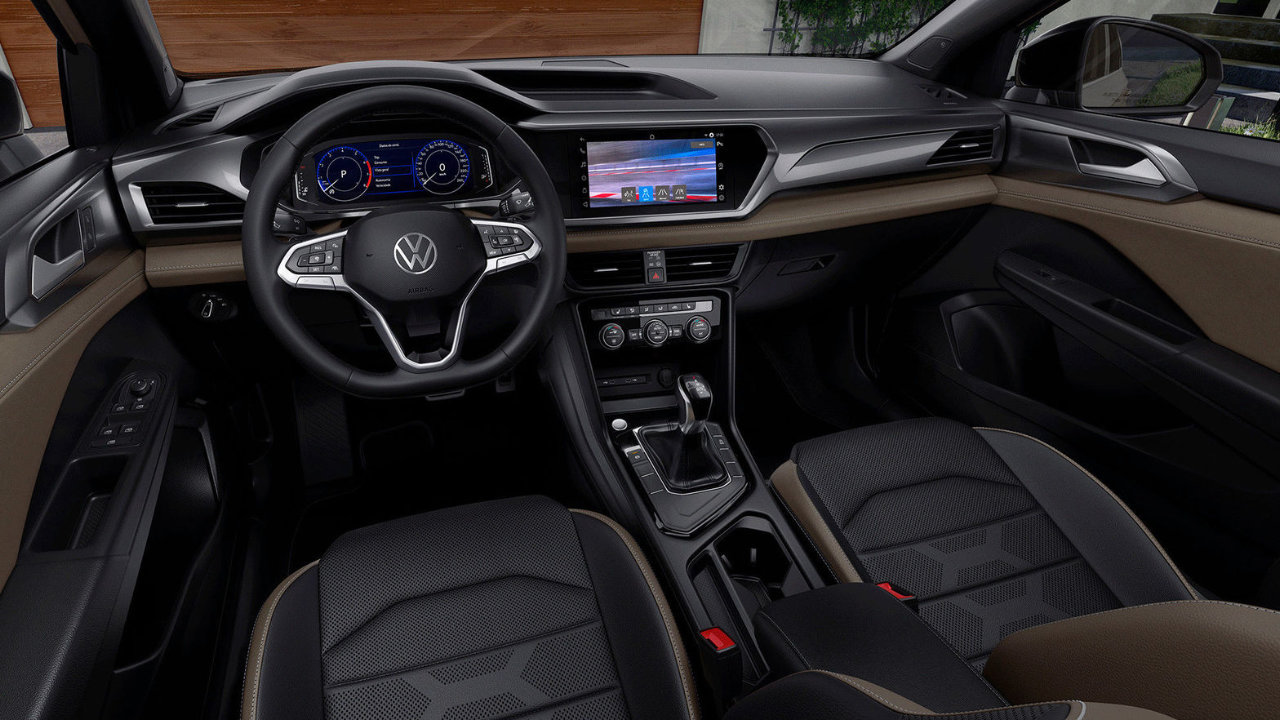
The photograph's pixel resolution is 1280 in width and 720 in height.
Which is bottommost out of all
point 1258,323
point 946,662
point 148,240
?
point 946,662

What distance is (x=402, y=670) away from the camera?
1000 mm

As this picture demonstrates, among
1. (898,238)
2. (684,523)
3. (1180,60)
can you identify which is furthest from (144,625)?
(1180,60)

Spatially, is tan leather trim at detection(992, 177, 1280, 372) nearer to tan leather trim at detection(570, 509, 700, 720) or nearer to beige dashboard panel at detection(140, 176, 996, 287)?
beige dashboard panel at detection(140, 176, 996, 287)

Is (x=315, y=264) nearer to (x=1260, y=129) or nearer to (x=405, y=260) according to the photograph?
(x=405, y=260)

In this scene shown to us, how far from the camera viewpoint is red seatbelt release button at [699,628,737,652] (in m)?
1.19

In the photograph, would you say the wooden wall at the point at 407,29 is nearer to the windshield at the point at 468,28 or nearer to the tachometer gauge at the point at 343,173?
the windshield at the point at 468,28

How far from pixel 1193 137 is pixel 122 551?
6.96 feet

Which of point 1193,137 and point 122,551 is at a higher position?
point 1193,137

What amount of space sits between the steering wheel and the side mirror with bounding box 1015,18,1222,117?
141 centimetres

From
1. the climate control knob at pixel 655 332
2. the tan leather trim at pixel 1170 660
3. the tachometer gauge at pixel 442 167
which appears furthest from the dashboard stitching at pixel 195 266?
the tan leather trim at pixel 1170 660

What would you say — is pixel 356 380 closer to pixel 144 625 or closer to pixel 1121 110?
pixel 144 625

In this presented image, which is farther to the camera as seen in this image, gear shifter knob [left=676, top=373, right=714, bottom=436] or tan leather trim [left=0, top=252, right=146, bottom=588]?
gear shifter knob [left=676, top=373, right=714, bottom=436]

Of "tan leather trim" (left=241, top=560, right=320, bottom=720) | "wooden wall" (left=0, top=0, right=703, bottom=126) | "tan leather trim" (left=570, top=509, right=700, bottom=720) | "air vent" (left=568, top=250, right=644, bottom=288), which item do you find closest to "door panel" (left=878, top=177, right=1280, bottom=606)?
"air vent" (left=568, top=250, right=644, bottom=288)

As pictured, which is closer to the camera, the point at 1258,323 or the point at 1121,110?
the point at 1258,323
